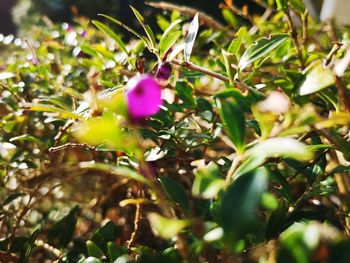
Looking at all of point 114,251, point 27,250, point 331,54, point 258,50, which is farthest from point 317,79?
point 27,250

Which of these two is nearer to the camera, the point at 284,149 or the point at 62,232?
the point at 284,149

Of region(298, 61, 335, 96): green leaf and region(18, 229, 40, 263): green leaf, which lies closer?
region(298, 61, 335, 96): green leaf

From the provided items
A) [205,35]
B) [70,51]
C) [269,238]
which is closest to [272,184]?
[269,238]

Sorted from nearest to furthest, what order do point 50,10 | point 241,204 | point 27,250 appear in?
1. point 241,204
2. point 27,250
3. point 50,10

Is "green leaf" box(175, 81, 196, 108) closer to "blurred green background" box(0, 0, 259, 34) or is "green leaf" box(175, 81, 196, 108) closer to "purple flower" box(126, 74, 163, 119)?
"purple flower" box(126, 74, 163, 119)

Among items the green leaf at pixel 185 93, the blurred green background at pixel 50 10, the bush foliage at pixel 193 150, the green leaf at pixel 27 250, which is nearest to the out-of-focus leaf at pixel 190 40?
the bush foliage at pixel 193 150

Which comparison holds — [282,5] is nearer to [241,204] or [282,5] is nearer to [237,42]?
[237,42]

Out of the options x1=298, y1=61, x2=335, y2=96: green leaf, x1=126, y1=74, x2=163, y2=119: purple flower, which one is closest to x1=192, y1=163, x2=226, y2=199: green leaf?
x1=126, y1=74, x2=163, y2=119: purple flower

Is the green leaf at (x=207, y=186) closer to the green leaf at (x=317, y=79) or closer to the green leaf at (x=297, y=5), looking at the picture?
the green leaf at (x=317, y=79)
